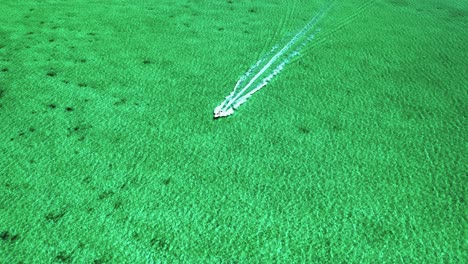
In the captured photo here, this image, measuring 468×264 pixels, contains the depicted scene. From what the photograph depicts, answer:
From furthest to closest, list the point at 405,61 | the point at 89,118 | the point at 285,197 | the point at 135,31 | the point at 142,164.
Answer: the point at 135,31, the point at 405,61, the point at 89,118, the point at 142,164, the point at 285,197

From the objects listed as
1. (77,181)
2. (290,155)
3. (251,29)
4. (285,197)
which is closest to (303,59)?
(251,29)

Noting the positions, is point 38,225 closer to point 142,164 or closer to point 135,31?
point 142,164

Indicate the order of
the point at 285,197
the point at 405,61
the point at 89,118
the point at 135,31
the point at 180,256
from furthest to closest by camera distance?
the point at 135,31, the point at 405,61, the point at 89,118, the point at 285,197, the point at 180,256

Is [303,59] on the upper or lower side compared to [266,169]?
upper

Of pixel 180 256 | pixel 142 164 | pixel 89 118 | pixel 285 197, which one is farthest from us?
pixel 89 118

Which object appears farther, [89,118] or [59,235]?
[89,118]

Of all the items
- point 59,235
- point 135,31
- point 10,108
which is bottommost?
point 59,235

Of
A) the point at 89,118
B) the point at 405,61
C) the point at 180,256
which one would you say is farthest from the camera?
the point at 405,61

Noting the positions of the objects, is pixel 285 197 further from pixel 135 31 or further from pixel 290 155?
pixel 135 31

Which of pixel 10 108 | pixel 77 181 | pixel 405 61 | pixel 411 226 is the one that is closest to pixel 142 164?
pixel 77 181
